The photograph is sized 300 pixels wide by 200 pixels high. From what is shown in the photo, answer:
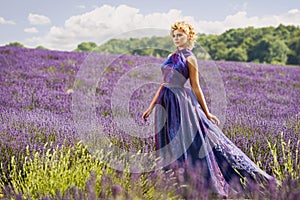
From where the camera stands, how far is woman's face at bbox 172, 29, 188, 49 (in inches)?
136

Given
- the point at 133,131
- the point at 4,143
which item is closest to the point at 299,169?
the point at 133,131

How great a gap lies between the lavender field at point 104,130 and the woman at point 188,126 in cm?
21

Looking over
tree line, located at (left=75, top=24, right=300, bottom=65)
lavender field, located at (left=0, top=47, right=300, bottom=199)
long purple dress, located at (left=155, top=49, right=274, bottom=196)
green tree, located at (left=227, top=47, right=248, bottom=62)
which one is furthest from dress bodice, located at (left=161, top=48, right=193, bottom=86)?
green tree, located at (left=227, top=47, right=248, bottom=62)

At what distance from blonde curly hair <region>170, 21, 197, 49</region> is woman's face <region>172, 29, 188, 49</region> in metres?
0.03

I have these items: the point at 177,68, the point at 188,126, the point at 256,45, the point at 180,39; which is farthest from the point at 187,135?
the point at 256,45

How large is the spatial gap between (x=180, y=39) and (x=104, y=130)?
137 cm

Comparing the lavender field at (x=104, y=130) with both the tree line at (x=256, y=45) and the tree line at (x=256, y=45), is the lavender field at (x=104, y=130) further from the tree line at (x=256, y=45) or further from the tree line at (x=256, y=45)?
the tree line at (x=256, y=45)

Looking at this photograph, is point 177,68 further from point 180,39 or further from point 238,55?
point 238,55

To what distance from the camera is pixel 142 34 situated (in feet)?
12.4

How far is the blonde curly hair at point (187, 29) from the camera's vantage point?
11.3 feet

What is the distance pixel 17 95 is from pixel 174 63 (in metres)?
3.76

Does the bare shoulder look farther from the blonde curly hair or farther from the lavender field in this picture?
the lavender field

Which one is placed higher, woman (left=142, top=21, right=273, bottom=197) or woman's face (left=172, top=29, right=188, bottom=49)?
woman's face (left=172, top=29, right=188, bottom=49)

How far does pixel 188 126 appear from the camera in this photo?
11.2 ft
